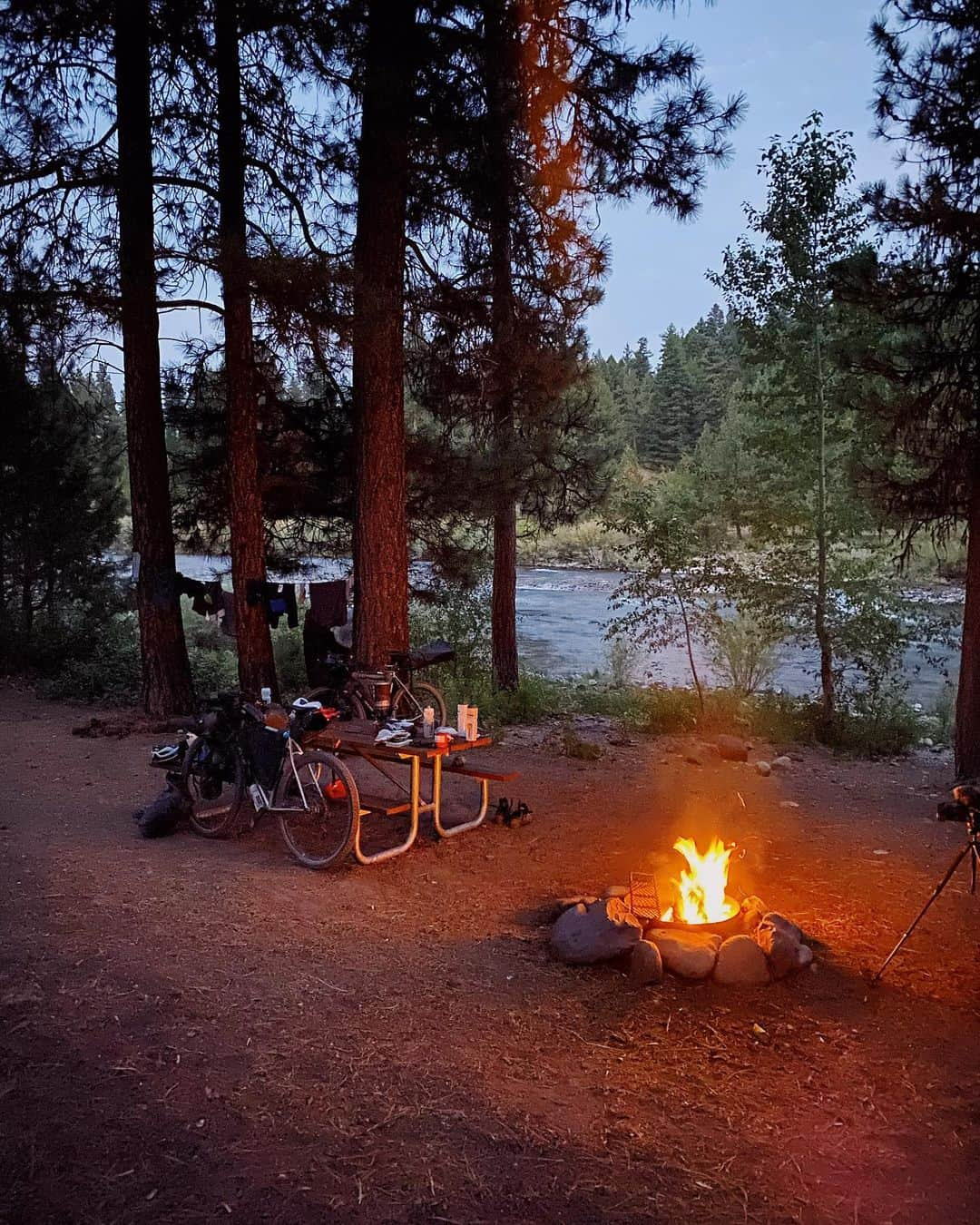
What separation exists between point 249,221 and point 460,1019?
7.40 m

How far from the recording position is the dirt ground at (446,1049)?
7.97 feet

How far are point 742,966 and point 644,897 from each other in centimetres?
73

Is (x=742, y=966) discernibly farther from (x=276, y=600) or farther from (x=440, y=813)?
(x=276, y=600)

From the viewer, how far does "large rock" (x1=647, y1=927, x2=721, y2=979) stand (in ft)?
12.2

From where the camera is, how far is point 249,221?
857cm

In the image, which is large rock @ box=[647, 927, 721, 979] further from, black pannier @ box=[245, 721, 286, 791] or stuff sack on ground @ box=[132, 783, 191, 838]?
stuff sack on ground @ box=[132, 783, 191, 838]

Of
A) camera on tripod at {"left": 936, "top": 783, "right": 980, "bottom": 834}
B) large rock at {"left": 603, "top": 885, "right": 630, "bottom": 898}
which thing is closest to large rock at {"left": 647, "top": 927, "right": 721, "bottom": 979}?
large rock at {"left": 603, "top": 885, "right": 630, "bottom": 898}

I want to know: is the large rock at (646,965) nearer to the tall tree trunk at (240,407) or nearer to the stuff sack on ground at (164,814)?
the stuff sack on ground at (164,814)

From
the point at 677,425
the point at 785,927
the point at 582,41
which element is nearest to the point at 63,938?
the point at 785,927

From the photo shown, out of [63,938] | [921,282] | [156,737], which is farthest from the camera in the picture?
A: [156,737]

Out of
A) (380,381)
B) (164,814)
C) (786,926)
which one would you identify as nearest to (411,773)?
(164,814)

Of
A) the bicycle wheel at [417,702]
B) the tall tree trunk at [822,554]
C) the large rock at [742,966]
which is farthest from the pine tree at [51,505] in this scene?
the large rock at [742,966]

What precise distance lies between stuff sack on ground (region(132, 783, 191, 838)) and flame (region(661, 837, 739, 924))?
2914mm

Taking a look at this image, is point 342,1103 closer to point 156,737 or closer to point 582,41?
point 156,737
